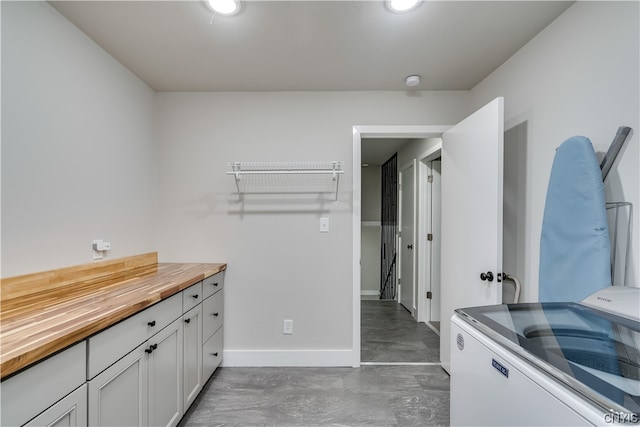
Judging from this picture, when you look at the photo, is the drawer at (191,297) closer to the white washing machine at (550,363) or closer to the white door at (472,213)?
the white washing machine at (550,363)

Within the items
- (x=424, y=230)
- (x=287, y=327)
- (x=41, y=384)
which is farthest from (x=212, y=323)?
(x=424, y=230)

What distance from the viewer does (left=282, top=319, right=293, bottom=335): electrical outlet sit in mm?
2352

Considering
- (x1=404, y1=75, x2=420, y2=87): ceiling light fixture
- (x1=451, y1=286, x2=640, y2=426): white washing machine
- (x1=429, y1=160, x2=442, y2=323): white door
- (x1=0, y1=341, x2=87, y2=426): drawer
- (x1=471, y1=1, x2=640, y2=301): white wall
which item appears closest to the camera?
(x1=451, y1=286, x2=640, y2=426): white washing machine

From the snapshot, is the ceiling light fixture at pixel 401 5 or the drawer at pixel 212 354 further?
the drawer at pixel 212 354

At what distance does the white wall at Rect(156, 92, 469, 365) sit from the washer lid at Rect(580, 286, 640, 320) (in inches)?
59.7

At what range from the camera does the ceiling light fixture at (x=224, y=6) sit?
1.36 metres

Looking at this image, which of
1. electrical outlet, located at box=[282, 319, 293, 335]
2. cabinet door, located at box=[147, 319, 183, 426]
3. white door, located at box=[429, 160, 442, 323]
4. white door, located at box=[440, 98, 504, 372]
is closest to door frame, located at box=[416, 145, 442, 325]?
white door, located at box=[429, 160, 442, 323]

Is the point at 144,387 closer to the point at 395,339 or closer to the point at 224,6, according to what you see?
the point at 224,6

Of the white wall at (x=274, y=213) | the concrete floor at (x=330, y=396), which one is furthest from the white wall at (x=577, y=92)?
the concrete floor at (x=330, y=396)

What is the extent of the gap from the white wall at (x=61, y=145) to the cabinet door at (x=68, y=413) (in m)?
0.76

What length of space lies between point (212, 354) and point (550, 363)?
207 cm

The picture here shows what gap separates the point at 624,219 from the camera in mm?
1175

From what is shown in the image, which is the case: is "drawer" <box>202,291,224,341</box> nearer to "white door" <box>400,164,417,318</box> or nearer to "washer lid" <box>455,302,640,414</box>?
"washer lid" <box>455,302,640,414</box>

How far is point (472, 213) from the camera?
6.25 ft
